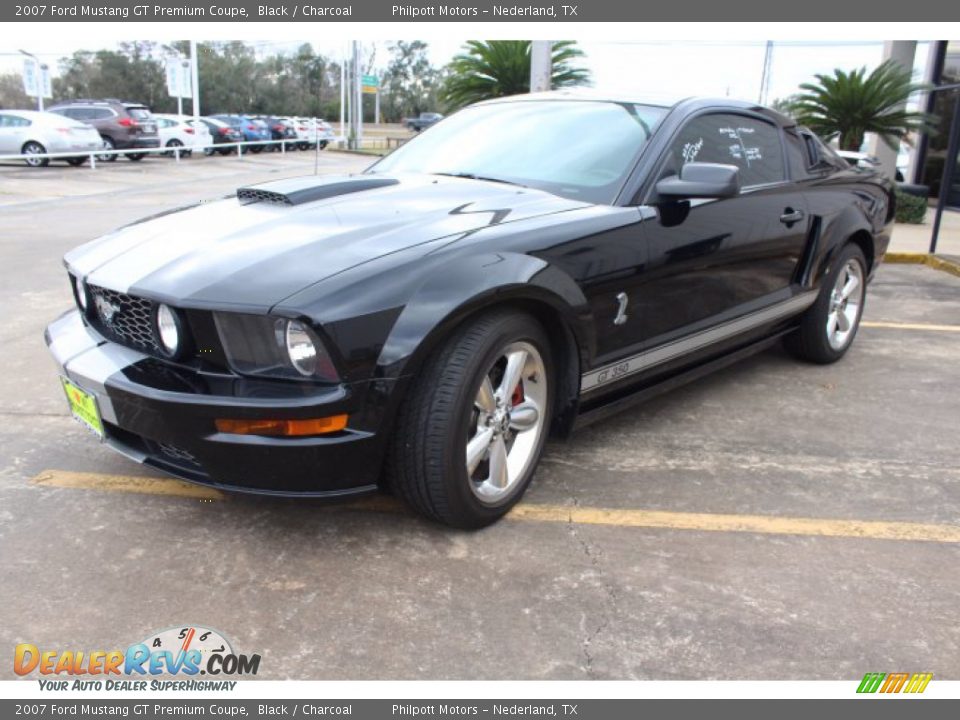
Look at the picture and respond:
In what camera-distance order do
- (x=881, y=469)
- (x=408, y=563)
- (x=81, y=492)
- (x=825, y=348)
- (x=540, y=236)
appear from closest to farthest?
(x=408, y=563) → (x=540, y=236) → (x=81, y=492) → (x=881, y=469) → (x=825, y=348)

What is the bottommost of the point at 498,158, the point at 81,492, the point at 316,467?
the point at 81,492

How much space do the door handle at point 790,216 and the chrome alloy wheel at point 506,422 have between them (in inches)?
75.0

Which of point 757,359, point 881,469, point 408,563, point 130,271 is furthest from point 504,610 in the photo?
point 757,359

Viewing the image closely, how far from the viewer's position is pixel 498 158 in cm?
368

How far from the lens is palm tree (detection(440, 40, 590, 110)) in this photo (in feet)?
36.0

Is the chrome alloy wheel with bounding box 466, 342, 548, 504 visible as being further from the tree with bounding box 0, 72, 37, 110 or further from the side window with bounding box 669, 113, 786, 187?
the tree with bounding box 0, 72, 37, 110

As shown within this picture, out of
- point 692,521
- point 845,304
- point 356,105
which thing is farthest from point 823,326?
point 356,105

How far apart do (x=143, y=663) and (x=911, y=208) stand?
1352 cm

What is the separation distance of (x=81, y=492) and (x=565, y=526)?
5.98 ft

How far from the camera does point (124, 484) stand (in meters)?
3.19

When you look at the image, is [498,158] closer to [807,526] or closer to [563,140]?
[563,140]

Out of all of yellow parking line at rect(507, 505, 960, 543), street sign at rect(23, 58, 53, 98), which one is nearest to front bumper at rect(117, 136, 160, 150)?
street sign at rect(23, 58, 53, 98)

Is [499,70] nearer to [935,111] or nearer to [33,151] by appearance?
[935,111]

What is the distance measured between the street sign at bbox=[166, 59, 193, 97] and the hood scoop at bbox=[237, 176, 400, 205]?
2946cm
